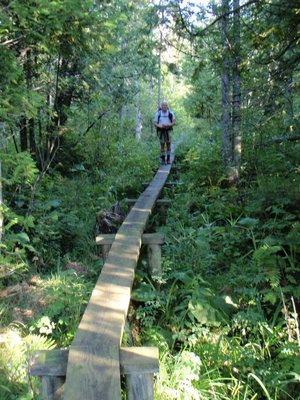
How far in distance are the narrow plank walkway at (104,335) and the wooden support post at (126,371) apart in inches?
3.4

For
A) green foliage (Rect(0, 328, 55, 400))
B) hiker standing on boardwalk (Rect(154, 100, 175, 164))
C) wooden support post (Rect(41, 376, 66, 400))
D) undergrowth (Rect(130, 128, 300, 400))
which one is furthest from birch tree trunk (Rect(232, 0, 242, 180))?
wooden support post (Rect(41, 376, 66, 400))

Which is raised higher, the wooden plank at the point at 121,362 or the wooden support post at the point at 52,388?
the wooden plank at the point at 121,362

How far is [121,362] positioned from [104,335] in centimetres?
34

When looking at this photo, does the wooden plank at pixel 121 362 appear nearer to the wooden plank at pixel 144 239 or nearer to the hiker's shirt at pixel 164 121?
the wooden plank at pixel 144 239

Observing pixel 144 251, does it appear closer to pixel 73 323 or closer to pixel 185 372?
pixel 73 323

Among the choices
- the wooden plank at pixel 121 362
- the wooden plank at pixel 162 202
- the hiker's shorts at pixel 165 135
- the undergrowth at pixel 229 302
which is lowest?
the undergrowth at pixel 229 302

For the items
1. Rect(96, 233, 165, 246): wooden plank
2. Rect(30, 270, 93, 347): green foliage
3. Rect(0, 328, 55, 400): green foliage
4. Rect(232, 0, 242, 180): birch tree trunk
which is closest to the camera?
Rect(0, 328, 55, 400): green foliage

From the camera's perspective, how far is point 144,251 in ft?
21.1

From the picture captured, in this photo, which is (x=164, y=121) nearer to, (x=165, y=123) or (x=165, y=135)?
(x=165, y=123)

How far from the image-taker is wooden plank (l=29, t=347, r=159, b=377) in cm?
278

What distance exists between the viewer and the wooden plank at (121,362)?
2.78 metres


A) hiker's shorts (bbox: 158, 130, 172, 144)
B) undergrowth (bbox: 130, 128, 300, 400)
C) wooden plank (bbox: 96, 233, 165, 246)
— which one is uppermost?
hiker's shorts (bbox: 158, 130, 172, 144)

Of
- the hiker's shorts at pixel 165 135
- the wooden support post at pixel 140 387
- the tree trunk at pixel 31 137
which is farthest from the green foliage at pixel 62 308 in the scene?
the hiker's shorts at pixel 165 135

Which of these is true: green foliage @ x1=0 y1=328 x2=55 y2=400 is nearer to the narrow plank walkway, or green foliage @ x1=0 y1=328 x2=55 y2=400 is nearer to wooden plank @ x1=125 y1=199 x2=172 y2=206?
the narrow plank walkway
